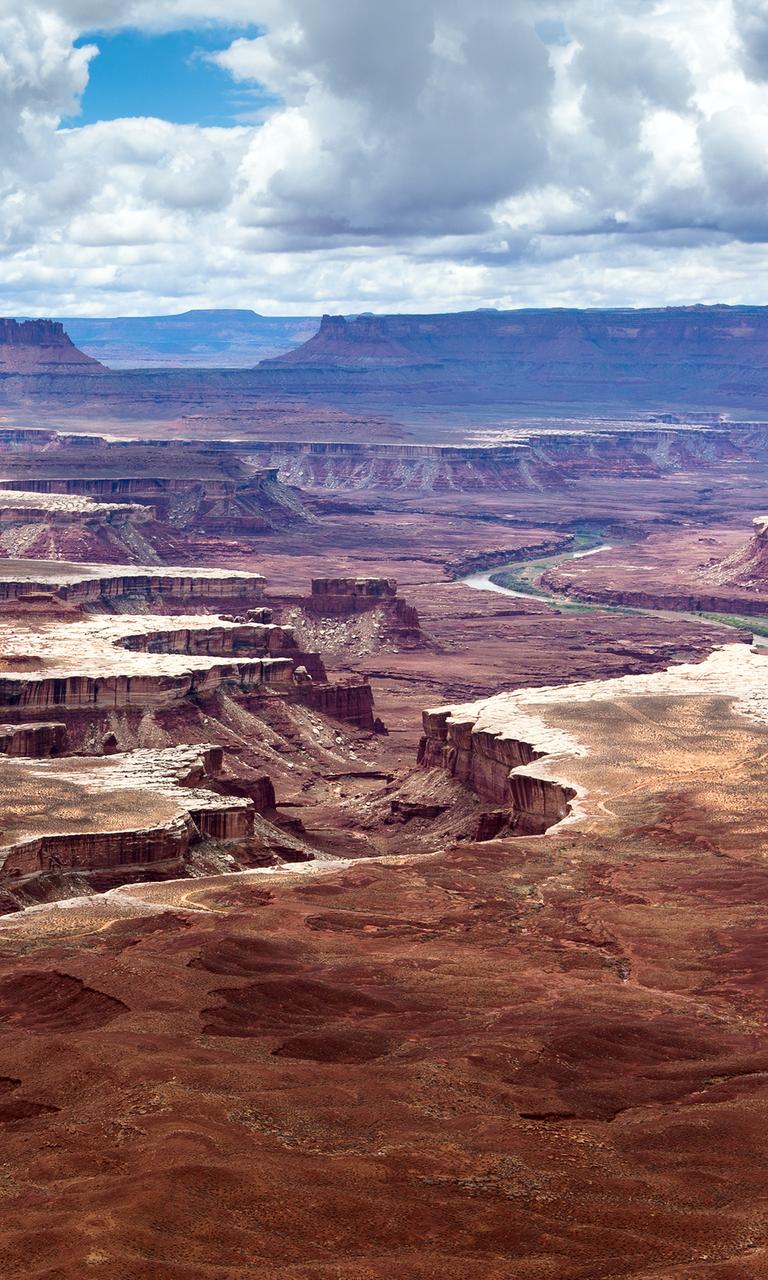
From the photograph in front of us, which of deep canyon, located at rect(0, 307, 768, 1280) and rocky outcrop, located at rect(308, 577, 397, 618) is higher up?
rocky outcrop, located at rect(308, 577, 397, 618)

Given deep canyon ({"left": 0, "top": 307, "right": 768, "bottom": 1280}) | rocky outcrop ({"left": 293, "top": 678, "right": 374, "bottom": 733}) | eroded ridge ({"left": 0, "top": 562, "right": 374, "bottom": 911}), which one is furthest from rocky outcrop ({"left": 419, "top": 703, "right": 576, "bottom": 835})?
rocky outcrop ({"left": 293, "top": 678, "right": 374, "bottom": 733})

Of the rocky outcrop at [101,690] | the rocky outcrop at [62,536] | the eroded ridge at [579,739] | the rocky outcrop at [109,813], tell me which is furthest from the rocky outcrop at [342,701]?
the rocky outcrop at [62,536]

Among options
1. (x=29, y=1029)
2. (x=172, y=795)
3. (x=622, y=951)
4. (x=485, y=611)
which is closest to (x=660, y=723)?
(x=172, y=795)

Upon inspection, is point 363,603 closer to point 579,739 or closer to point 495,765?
point 579,739

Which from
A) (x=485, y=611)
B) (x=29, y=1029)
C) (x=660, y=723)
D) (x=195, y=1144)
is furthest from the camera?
(x=485, y=611)

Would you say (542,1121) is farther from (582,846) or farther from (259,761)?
(259,761)

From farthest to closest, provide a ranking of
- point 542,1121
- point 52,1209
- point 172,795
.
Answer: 1. point 172,795
2. point 542,1121
3. point 52,1209

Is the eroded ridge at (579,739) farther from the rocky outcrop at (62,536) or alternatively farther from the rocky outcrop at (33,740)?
the rocky outcrop at (62,536)

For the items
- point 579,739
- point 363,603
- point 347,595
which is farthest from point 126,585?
point 579,739

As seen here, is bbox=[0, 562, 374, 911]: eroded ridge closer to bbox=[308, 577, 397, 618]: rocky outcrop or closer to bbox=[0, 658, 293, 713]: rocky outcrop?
bbox=[0, 658, 293, 713]: rocky outcrop

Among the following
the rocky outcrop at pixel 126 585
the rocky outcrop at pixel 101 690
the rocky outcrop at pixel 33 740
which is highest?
the rocky outcrop at pixel 126 585

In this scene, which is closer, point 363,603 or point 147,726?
point 147,726
